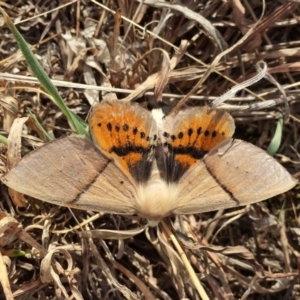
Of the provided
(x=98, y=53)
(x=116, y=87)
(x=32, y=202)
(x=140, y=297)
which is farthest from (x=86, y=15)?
(x=140, y=297)

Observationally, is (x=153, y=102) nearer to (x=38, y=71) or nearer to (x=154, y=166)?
(x=154, y=166)

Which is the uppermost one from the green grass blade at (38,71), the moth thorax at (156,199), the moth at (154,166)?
the green grass blade at (38,71)

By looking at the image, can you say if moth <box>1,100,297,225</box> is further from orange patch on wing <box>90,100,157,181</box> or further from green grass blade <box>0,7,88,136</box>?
green grass blade <box>0,7,88,136</box>

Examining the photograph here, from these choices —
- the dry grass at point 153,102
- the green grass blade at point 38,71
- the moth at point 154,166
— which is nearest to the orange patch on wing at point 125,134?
the moth at point 154,166

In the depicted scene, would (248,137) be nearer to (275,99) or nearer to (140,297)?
(275,99)

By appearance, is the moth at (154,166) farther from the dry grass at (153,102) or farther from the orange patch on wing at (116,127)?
the dry grass at (153,102)

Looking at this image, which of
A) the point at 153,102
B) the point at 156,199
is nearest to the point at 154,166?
the point at 156,199
